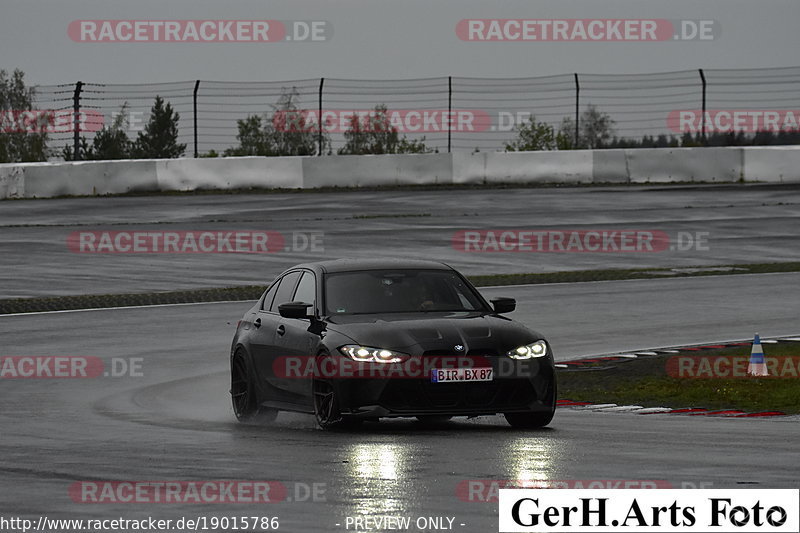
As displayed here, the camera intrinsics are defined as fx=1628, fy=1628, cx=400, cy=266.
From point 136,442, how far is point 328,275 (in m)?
2.46

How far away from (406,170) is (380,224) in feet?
23.4

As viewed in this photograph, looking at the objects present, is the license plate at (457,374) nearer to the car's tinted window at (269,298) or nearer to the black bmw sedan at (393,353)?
the black bmw sedan at (393,353)

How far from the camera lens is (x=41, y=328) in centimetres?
1955

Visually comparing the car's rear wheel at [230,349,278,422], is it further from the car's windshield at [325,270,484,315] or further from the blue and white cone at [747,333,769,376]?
the blue and white cone at [747,333,769,376]

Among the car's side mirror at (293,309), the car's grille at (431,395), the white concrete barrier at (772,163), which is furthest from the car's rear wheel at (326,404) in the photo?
the white concrete barrier at (772,163)

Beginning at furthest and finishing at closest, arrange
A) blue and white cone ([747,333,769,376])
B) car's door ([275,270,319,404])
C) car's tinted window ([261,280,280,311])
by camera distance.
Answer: blue and white cone ([747,333,769,376]) < car's tinted window ([261,280,280,311]) < car's door ([275,270,319,404])

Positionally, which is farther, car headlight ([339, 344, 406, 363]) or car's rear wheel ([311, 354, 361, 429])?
car's rear wheel ([311, 354, 361, 429])

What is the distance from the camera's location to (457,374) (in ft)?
37.8

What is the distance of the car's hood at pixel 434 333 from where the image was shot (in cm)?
1159

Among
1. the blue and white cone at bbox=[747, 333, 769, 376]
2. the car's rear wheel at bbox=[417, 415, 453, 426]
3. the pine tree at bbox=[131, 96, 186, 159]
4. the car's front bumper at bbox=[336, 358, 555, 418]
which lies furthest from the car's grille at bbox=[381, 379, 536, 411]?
the pine tree at bbox=[131, 96, 186, 159]

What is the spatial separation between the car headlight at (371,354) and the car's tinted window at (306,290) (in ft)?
4.07

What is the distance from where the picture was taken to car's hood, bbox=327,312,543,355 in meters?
11.6

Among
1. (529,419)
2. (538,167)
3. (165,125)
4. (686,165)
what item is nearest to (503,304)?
(529,419)

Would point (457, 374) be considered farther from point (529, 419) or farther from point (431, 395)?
point (529, 419)
